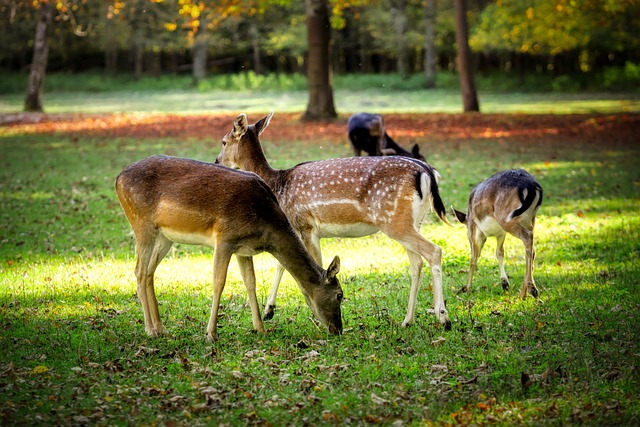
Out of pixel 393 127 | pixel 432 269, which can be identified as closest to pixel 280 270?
pixel 432 269

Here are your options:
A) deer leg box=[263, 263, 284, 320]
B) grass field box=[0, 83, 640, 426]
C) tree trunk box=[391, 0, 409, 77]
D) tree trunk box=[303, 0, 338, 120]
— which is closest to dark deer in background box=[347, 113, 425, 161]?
grass field box=[0, 83, 640, 426]

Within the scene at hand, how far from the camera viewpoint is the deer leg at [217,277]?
278 inches

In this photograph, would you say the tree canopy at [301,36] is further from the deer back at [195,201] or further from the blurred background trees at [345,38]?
the deer back at [195,201]

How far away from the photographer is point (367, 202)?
7762mm

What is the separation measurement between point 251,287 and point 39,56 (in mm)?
28616

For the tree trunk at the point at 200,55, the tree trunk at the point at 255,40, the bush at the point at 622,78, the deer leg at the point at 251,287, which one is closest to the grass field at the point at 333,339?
the deer leg at the point at 251,287

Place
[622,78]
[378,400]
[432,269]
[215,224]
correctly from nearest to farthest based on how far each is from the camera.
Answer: [378,400], [215,224], [432,269], [622,78]

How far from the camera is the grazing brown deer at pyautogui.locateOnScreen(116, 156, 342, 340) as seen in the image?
23.4 feet

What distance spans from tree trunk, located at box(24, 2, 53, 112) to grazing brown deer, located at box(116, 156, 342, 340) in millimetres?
27072

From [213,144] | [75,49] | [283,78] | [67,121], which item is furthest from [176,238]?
[75,49]

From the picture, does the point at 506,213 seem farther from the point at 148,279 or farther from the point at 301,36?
the point at 301,36

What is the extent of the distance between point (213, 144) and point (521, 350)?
54.6ft

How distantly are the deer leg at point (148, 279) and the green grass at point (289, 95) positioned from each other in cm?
2569

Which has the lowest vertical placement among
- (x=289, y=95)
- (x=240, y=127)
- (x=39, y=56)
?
(x=289, y=95)
